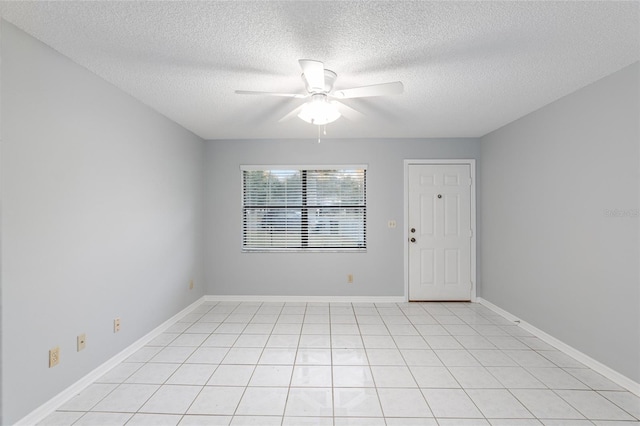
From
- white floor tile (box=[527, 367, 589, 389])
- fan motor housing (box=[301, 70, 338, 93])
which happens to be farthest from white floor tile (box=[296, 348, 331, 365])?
fan motor housing (box=[301, 70, 338, 93])

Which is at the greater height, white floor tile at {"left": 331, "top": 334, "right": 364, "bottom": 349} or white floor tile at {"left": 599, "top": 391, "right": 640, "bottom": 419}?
white floor tile at {"left": 331, "top": 334, "right": 364, "bottom": 349}

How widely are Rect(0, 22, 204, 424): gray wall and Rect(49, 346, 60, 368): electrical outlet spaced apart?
4 centimetres

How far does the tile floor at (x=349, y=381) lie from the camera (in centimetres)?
192

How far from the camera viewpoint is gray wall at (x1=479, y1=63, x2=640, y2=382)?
2.23 meters

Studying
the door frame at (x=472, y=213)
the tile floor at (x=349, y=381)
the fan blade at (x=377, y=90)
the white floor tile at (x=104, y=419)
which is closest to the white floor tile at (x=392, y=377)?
the tile floor at (x=349, y=381)

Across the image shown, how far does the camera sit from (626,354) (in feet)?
7.28

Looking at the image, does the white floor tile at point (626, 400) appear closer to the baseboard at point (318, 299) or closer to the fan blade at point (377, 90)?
the baseboard at point (318, 299)

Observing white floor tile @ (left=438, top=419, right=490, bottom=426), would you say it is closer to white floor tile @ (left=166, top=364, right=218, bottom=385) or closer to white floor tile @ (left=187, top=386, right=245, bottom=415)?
white floor tile @ (left=187, top=386, right=245, bottom=415)

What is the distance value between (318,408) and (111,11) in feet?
8.51

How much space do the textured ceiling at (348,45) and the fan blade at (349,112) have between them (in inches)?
4.8

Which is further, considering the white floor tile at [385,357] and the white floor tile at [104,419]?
the white floor tile at [385,357]

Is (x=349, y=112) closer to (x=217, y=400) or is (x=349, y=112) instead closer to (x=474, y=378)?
(x=474, y=378)

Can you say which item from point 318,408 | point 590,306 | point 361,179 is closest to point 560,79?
point 590,306

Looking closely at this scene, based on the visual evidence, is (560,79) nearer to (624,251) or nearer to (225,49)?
(624,251)
